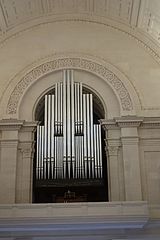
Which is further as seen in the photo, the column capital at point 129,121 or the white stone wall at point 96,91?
the column capital at point 129,121

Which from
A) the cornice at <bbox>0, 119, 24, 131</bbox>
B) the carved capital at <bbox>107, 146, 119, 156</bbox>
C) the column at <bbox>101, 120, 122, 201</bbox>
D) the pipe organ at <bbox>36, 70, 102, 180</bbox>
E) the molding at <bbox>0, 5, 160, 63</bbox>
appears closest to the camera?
the column at <bbox>101, 120, 122, 201</bbox>

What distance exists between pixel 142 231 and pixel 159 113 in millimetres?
4813

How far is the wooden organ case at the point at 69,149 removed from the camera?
15.1m

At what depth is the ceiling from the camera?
652 inches

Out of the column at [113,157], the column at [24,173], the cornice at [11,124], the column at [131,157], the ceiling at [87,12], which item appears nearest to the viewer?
the column at [131,157]

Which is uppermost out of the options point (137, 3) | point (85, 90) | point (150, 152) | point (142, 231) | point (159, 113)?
point (137, 3)

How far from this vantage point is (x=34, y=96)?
16719 millimetres

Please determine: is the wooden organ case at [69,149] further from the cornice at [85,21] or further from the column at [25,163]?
the cornice at [85,21]

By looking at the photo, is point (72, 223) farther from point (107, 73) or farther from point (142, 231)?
point (107, 73)

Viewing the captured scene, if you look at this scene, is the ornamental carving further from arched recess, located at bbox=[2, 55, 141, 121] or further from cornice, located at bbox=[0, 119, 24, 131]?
cornice, located at bbox=[0, 119, 24, 131]

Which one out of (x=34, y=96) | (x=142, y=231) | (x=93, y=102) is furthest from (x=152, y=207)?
(x=34, y=96)

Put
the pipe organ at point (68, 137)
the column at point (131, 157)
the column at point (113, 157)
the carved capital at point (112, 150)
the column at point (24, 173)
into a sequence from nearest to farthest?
the column at point (131, 157)
the column at point (24, 173)
the column at point (113, 157)
the pipe organ at point (68, 137)
the carved capital at point (112, 150)

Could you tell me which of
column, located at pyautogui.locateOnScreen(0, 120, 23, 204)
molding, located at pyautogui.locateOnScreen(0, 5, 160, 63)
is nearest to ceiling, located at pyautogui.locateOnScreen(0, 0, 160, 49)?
molding, located at pyautogui.locateOnScreen(0, 5, 160, 63)

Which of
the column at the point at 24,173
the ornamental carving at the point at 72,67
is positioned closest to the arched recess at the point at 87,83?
the ornamental carving at the point at 72,67
